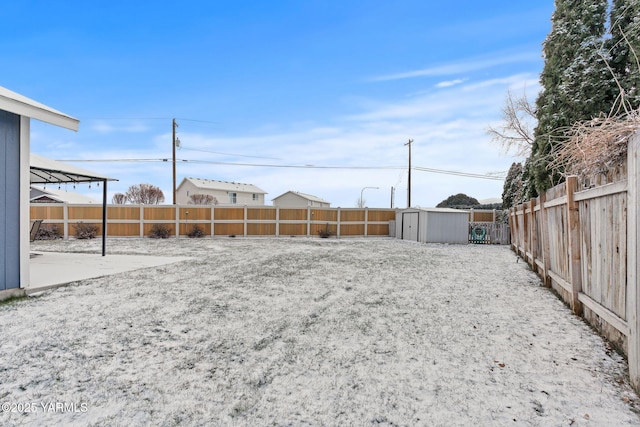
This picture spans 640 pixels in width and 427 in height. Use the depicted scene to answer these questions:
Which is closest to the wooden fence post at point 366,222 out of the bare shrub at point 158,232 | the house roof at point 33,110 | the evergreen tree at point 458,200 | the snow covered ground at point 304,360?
the bare shrub at point 158,232

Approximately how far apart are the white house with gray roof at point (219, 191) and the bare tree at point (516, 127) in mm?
19825

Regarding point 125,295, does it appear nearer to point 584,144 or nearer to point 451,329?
point 451,329

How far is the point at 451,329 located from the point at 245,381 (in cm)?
218

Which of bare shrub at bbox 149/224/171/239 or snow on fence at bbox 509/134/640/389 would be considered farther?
bare shrub at bbox 149/224/171/239

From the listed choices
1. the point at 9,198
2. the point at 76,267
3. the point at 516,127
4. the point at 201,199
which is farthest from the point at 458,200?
the point at 9,198

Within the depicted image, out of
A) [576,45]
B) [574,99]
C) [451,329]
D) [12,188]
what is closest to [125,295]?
[12,188]

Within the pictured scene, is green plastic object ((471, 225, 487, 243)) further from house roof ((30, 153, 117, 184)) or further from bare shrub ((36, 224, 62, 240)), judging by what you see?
bare shrub ((36, 224, 62, 240))

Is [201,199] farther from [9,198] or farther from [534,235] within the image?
[534,235]

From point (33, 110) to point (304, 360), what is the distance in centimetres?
491

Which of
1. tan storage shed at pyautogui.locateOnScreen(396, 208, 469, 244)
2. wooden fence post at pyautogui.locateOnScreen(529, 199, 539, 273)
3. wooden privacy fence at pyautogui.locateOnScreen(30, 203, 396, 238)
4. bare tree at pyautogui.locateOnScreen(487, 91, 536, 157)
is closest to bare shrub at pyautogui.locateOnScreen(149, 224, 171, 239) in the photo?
wooden privacy fence at pyautogui.locateOnScreen(30, 203, 396, 238)

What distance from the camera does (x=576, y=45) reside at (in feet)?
27.7

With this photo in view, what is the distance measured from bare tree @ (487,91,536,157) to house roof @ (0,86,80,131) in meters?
17.3

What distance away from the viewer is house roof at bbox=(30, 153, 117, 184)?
20.8ft

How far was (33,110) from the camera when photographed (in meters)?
4.37
